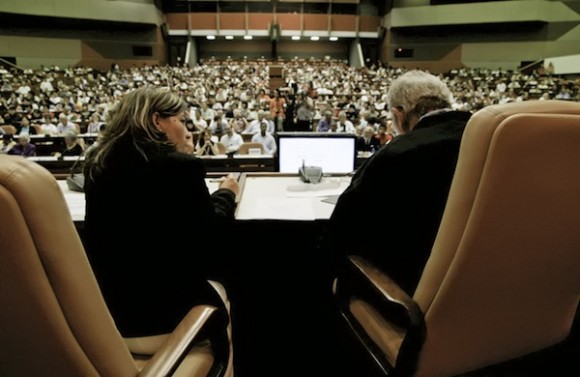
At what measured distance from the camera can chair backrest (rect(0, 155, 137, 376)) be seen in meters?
0.53

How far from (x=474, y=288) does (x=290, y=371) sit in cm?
131

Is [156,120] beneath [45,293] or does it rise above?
above

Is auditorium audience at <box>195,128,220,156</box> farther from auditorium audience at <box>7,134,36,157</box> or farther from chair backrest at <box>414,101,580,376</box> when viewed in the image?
chair backrest at <box>414,101,580,376</box>

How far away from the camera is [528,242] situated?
858 millimetres

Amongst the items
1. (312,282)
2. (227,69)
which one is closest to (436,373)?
(312,282)

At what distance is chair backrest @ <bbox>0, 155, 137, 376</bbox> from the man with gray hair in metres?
0.86

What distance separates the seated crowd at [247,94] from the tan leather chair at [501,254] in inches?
206

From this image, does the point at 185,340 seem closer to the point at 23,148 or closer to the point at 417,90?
the point at 417,90

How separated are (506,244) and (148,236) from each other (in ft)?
3.01

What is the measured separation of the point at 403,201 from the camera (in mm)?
1212

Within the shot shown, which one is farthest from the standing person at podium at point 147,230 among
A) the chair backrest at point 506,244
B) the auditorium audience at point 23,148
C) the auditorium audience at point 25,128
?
the auditorium audience at point 25,128

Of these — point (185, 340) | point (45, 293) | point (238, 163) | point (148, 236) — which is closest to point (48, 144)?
Answer: point (238, 163)

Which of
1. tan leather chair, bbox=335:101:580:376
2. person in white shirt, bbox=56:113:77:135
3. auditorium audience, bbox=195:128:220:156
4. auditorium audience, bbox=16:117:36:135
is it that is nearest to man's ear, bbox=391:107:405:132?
tan leather chair, bbox=335:101:580:376

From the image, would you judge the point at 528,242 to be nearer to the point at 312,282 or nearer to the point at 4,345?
the point at 4,345
